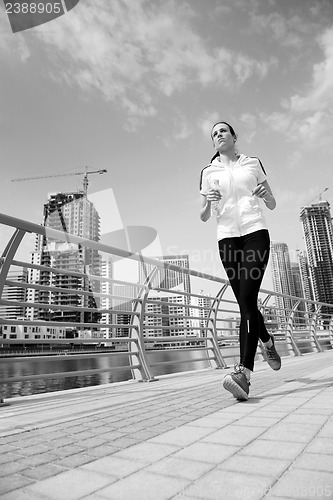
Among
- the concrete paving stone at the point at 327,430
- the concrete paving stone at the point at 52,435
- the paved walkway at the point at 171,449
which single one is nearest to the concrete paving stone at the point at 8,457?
the paved walkway at the point at 171,449

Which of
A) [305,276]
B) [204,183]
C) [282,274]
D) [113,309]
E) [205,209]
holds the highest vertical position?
[305,276]

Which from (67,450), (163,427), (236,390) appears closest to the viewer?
(67,450)

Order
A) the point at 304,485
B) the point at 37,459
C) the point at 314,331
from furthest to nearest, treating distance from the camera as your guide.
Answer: the point at 314,331
the point at 37,459
the point at 304,485

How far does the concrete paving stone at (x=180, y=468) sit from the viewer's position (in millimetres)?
1059

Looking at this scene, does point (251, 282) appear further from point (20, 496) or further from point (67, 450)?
point (20, 496)

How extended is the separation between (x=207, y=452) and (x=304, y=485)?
416 mm

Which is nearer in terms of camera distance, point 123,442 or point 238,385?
point 123,442

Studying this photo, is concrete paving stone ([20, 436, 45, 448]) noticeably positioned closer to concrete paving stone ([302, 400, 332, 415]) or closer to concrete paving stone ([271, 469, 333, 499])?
concrete paving stone ([271, 469, 333, 499])

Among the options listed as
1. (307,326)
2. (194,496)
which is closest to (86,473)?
(194,496)

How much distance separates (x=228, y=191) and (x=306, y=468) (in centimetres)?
216

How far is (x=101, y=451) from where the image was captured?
4.39 feet

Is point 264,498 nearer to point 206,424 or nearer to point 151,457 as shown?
point 151,457

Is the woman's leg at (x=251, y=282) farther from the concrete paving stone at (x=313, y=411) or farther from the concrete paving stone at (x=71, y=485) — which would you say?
the concrete paving stone at (x=71, y=485)

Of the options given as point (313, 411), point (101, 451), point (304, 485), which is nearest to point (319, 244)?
point (313, 411)
